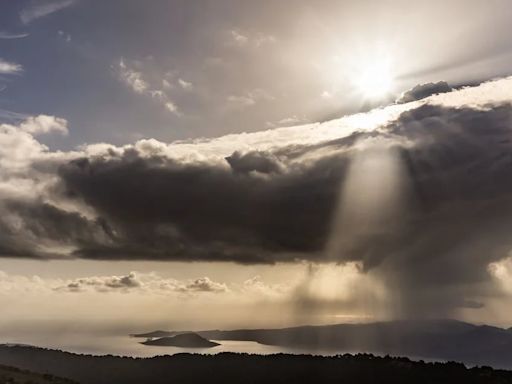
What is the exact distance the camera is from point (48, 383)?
649 ft

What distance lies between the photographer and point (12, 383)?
186m

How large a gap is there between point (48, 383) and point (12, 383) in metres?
14.6

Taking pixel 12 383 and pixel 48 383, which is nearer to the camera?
pixel 12 383
